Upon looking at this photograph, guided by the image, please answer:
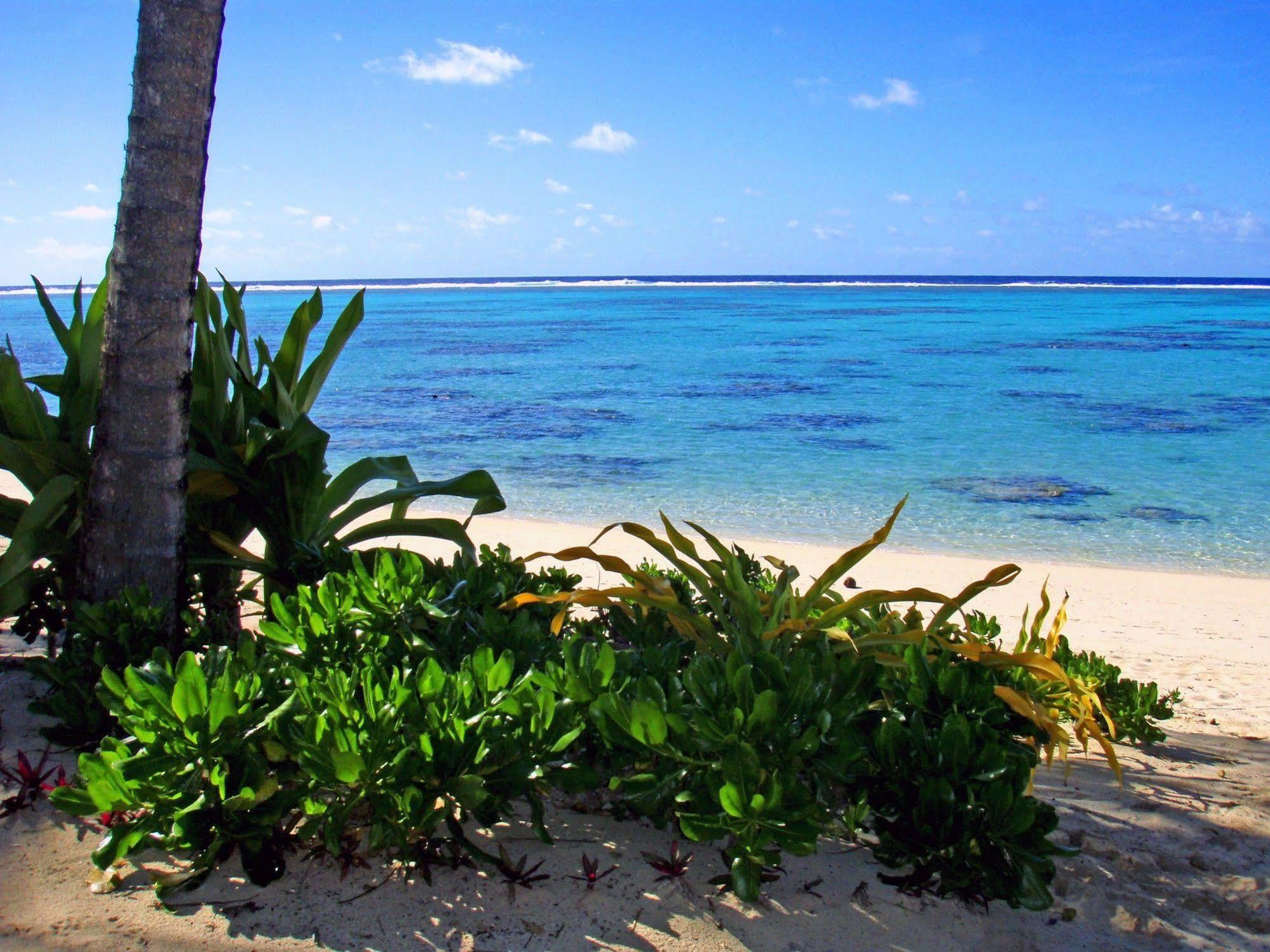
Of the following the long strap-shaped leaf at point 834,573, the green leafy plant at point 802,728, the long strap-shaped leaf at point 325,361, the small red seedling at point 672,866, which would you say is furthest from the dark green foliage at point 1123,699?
the long strap-shaped leaf at point 325,361

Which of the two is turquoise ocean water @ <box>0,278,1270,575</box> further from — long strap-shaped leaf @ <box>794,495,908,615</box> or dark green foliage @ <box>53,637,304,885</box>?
dark green foliage @ <box>53,637,304,885</box>

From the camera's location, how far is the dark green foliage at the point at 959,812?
176 cm

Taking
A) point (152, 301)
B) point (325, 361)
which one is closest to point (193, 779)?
point (152, 301)

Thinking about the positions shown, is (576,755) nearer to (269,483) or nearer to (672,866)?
(672,866)

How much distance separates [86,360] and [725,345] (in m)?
25.4

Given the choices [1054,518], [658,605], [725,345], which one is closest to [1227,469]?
[1054,518]

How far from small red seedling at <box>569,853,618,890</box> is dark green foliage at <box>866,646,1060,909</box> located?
1.83ft

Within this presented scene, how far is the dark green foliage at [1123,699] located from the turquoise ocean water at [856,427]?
14.1 feet

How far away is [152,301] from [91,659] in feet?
3.15

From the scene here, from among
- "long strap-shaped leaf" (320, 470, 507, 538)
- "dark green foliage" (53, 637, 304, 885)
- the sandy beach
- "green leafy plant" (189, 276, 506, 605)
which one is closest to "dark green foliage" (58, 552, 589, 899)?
"dark green foliage" (53, 637, 304, 885)

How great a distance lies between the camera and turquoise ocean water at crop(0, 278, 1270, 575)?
8.30 meters

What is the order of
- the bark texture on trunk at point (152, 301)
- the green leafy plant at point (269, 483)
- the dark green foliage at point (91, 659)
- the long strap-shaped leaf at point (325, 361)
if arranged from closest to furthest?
the dark green foliage at point (91, 659) → the bark texture on trunk at point (152, 301) → the green leafy plant at point (269, 483) → the long strap-shaped leaf at point (325, 361)

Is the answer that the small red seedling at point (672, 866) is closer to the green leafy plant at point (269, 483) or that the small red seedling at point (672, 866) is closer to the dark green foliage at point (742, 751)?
the dark green foliage at point (742, 751)

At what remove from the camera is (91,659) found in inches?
94.0
